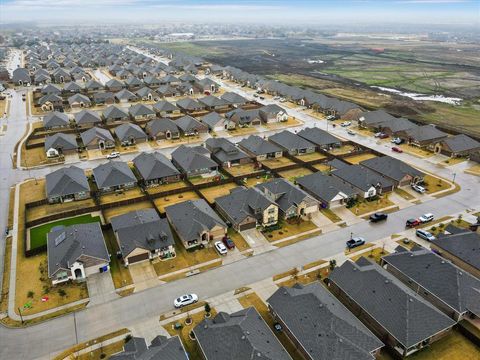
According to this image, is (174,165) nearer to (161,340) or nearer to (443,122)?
(161,340)

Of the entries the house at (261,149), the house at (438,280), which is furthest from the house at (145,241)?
the house at (261,149)

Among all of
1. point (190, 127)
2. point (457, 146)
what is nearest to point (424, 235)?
point (457, 146)

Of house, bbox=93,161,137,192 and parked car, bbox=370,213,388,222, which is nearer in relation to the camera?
parked car, bbox=370,213,388,222

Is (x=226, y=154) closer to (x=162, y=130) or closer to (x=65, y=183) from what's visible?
(x=162, y=130)

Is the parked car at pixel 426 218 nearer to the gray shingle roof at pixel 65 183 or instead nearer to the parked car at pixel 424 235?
the parked car at pixel 424 235

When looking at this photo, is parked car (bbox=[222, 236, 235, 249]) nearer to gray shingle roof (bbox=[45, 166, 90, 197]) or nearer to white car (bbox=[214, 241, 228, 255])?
white car (bbox=[214, 241, 228, 255])

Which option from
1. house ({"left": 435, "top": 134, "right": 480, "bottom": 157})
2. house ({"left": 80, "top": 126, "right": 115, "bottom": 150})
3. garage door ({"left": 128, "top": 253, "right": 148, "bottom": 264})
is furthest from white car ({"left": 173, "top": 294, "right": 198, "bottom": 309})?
house ({"left": 435, "top": 134, "right": 480, "bottom": 157})
